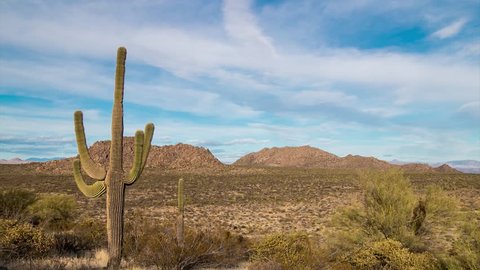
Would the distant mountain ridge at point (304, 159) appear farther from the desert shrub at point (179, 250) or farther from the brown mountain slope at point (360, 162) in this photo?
the desert shrub at point (179, 250)

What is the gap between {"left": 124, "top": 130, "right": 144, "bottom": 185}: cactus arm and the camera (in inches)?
376

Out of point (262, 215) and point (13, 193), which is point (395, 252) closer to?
point (13, 193)

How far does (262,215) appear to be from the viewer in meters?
25.3

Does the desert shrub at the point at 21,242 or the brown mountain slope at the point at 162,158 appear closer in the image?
the desert shrub at the point at 21,242

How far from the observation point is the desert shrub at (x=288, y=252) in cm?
876

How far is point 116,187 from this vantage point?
30.5 ft

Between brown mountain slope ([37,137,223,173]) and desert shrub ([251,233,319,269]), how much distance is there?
76.9m

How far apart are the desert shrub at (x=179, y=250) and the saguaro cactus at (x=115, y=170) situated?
3.21 feet

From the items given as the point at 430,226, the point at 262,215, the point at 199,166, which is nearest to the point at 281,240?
the point at 430,226

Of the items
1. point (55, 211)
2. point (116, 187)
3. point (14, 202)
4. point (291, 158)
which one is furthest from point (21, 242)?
point (291, 158)

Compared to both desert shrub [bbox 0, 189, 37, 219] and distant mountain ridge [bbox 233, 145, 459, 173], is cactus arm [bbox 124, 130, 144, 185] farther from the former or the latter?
distant mountain ridge [bbox 233, 145, 459, 173]

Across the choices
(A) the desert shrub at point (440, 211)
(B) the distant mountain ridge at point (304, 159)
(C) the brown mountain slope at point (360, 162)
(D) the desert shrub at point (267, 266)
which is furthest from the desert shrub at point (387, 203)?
(C) the brown mountain slope at point (360, 162)

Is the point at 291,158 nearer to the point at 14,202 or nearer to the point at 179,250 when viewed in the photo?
the point at 14,202

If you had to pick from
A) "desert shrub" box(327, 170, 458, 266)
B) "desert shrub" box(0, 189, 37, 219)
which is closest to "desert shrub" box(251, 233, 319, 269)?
"desert shrub" box(327, 170, 458, 266)
